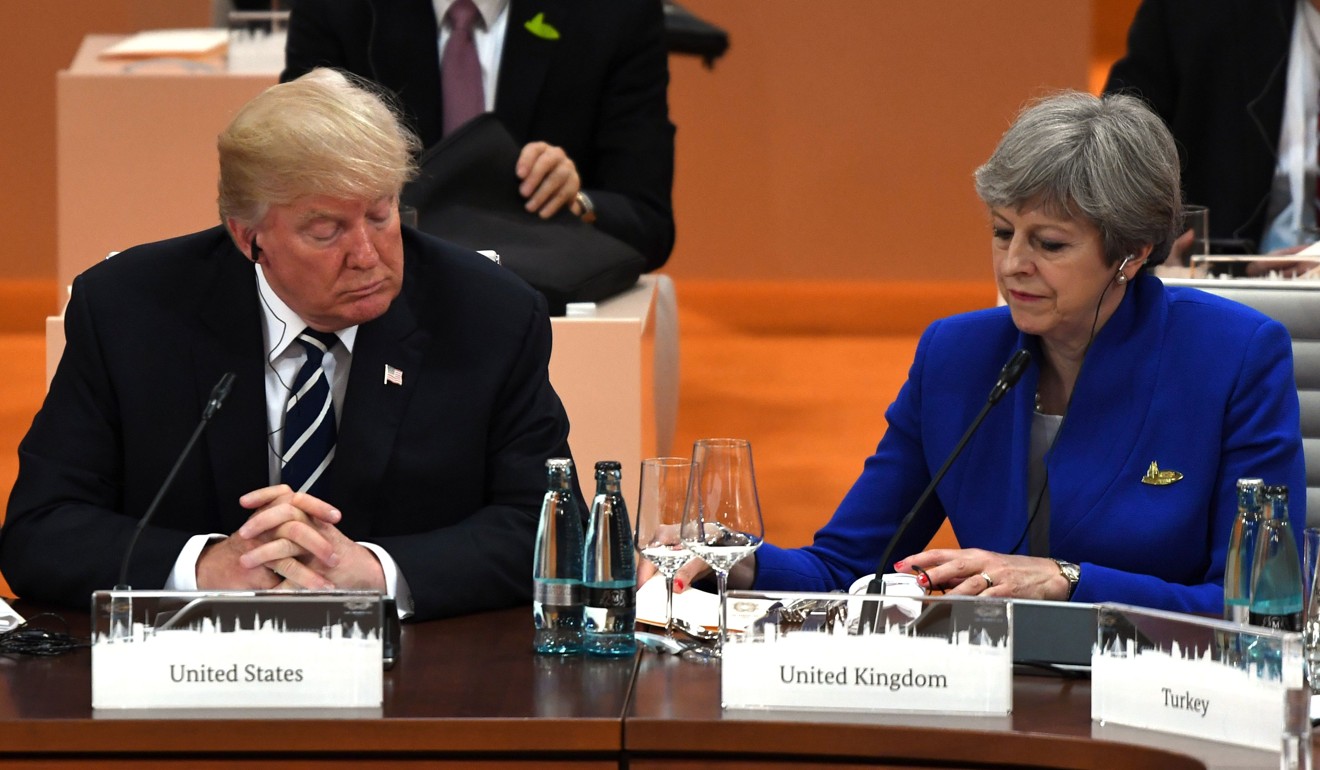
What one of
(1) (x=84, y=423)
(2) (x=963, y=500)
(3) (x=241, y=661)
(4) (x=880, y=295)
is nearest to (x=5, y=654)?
(3) (x=241, y=661)

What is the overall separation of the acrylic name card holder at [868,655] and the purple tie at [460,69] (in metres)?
2.25

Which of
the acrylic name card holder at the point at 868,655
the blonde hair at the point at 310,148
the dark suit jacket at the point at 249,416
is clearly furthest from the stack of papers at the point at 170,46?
the acrylic name card holder at the point at 868,655

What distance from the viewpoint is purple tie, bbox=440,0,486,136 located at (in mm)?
3670

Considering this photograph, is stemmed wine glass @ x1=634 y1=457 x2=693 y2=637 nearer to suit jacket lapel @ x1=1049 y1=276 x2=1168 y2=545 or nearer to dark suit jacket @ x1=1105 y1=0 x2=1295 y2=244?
suit jacket lapel @ x1=1049 y1=276 x2=1168 y2=545

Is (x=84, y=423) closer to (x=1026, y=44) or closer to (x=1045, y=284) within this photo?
(x=1045, y=284)

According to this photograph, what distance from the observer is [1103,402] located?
2.21m

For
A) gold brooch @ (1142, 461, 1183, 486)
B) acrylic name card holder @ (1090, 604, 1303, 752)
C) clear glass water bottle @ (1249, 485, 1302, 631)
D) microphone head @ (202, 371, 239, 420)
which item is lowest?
acrylic name card holder @ (1090, 604, 1303, 752)

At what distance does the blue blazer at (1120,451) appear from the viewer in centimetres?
214

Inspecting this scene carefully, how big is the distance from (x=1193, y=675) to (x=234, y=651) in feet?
2.65

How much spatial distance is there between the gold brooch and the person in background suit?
2221 mm

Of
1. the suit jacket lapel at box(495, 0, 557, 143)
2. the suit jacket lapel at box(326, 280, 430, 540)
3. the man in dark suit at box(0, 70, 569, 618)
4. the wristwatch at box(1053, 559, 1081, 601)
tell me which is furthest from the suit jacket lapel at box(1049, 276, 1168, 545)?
the suit jacket lapel at box(495, 0, 557, 143)

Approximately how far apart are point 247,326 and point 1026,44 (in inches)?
254

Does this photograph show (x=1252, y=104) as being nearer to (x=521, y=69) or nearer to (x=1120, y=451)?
(x=521, y=69)

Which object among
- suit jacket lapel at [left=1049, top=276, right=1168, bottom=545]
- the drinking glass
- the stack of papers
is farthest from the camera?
the stack of papers
